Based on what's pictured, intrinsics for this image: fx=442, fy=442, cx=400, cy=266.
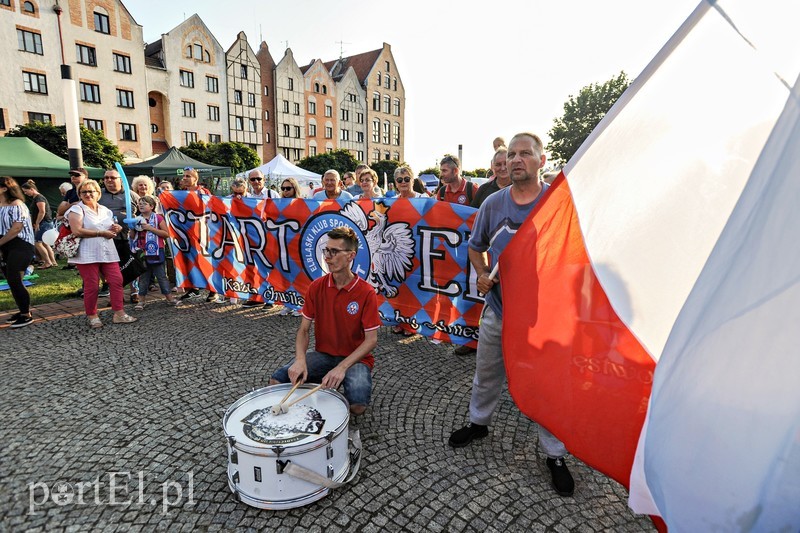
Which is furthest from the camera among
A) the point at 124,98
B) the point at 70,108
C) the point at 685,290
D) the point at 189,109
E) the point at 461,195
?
the point at 189,109

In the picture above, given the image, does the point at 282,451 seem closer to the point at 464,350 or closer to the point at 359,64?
the point at 464,350

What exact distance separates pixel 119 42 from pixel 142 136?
6995mm

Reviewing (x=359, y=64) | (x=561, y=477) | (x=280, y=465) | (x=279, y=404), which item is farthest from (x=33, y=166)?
(x=359, y=64)

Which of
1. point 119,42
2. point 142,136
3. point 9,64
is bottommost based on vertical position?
point 142,136

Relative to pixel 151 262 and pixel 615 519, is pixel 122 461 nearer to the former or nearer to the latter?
pixel 615 519

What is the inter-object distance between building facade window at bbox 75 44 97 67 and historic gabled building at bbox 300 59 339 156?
21.7 meters

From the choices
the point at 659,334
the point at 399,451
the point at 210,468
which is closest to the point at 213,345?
the point at 210,468

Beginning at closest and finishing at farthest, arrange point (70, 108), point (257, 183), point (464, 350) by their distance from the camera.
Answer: point (464, 350), point (257, 183), point (70, 108)

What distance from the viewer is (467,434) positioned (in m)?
3.22

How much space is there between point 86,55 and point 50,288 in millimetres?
33300

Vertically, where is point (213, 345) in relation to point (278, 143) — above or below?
below

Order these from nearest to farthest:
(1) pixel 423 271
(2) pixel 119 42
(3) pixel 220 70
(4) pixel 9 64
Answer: (1) pixel 423 271 < (4) pixel 9 64 < (2) pixel 119 42 < (3) pixel 220 70

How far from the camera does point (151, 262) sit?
6.56 metres

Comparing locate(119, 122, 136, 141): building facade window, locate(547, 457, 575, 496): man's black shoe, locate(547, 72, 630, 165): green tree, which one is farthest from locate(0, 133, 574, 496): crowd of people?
locate(547, 72, 630, 165): green tree
